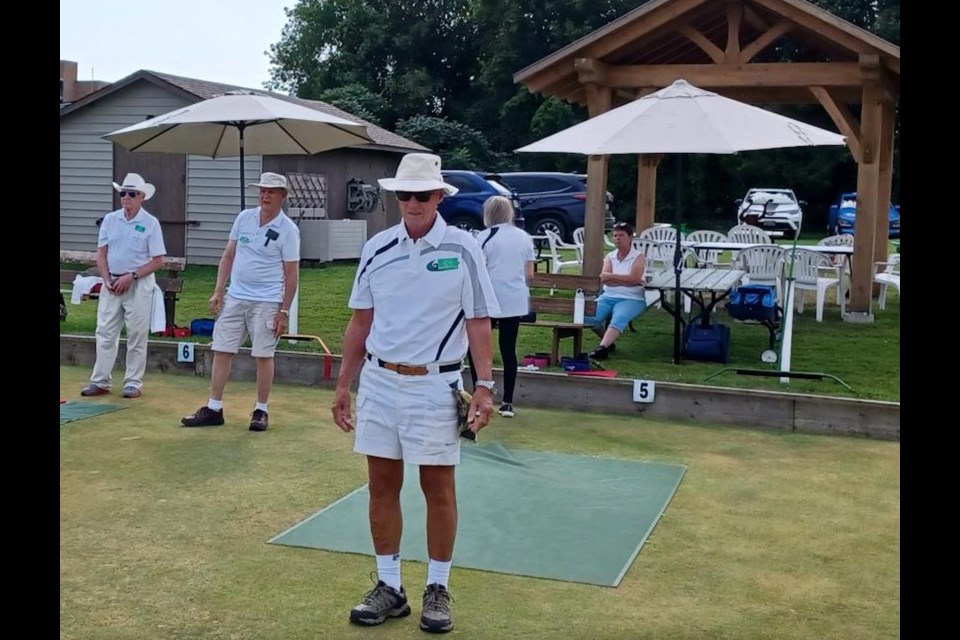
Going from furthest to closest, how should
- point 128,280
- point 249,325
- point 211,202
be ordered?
1. point 211,202
2. point 128,280
3. point 249,325

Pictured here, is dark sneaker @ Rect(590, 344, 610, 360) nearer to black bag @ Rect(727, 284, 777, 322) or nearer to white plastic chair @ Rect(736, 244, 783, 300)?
black bag @ Rect(727, 284, 777, 322)

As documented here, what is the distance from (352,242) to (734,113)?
1143cm

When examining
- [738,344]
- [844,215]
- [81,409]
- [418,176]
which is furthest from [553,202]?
[418,176]

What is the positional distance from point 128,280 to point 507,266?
110 inches

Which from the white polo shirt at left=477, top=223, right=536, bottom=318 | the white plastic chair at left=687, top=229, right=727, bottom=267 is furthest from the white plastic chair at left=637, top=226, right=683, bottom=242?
the white polo shirt at left=477, top=223, right=536, bottom=318

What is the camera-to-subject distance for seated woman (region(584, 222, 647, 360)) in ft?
32.0

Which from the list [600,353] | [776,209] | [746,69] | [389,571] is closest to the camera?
[389,571]

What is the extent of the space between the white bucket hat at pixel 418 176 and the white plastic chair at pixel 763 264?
7627mm

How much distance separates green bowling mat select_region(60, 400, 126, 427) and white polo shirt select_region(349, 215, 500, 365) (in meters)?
4.16

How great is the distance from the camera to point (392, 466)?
4.16m

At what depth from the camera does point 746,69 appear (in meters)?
12.6

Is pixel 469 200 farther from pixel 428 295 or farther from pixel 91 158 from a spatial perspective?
pixel 428 295
